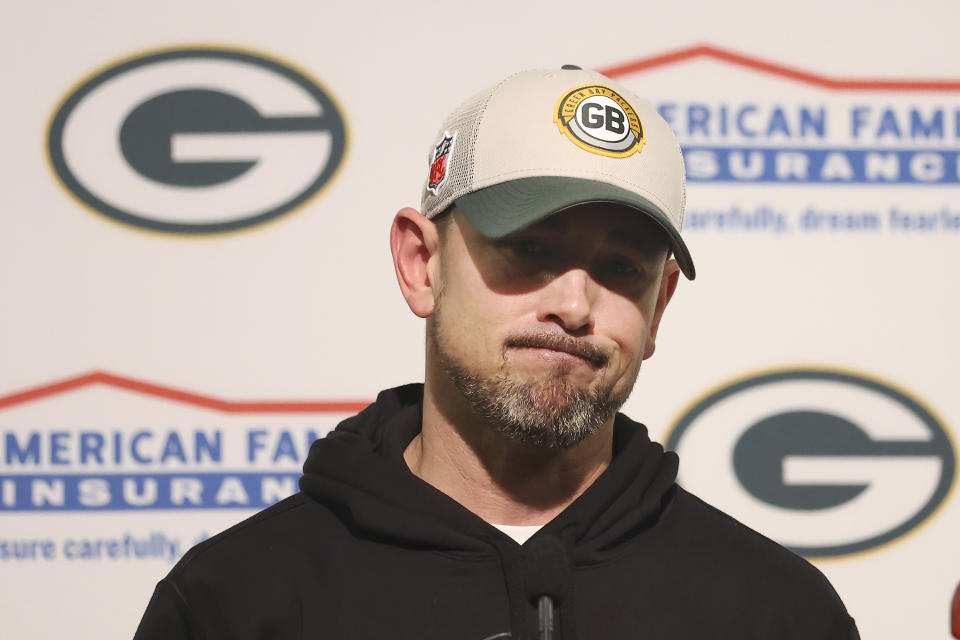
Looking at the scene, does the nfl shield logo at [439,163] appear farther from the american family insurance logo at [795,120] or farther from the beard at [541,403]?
the american family insurance logo at [795,120]

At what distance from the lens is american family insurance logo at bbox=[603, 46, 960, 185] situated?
134 cm

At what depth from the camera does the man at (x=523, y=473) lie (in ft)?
2.45

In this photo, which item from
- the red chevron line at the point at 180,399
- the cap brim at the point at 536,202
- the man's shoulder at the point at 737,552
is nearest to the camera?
the cap brim at the point at 536,202

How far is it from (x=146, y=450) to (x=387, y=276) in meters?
0.42

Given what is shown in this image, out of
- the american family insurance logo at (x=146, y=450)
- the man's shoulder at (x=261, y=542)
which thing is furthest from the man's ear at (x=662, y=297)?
the american family insurance logo at (x=146, y=450)

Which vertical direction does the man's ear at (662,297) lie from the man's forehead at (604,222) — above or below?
below

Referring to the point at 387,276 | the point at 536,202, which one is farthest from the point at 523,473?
the point at 387,276

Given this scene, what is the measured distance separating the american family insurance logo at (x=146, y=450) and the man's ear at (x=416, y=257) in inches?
20.2

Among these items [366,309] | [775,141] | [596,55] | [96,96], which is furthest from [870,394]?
[96,96]

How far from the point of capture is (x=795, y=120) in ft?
4.41

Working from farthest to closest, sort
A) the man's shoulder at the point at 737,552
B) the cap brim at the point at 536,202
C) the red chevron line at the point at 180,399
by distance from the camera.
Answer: the red chevron line at the point at 180,399 < the man's shoulder at the point at 737,552 < the cap brim at the point at 536,202

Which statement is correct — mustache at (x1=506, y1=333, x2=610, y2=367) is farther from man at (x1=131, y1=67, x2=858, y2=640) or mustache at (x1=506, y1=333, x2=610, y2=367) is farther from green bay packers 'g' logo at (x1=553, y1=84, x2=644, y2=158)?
green bay packers 'g' logo at (x1=553, y1=84, x2=644, y2=158)

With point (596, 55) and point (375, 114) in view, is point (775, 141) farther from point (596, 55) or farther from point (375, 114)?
point (375, 114)

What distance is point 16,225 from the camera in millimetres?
1338
